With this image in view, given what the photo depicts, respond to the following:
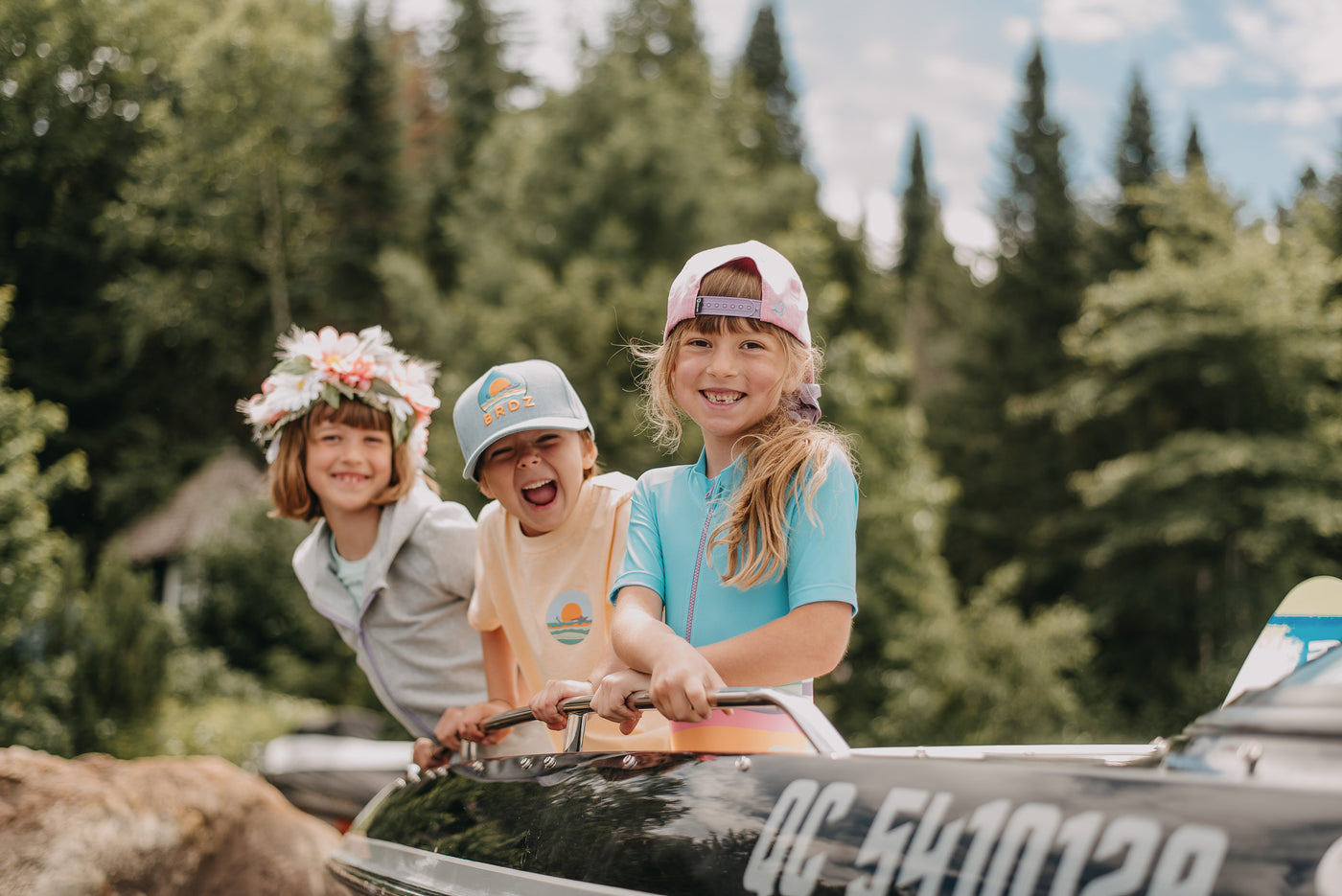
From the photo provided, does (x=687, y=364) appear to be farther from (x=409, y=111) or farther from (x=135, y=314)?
(x=409, y=111)

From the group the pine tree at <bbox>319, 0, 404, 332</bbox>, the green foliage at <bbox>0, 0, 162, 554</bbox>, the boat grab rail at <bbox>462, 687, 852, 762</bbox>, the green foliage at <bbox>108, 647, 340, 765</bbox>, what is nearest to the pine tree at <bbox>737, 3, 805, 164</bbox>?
the pine tree at <bbox>319, 0, 404, 332</bbox>

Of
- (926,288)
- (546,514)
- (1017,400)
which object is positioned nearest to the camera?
(546,514)

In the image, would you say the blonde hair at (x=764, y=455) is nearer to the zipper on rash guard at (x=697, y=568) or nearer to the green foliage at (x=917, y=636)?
the zipper on rash guard at (x=697, y=568)

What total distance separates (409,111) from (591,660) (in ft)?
103

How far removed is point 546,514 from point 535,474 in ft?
0.36

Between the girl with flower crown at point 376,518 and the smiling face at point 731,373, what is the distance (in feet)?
5.20

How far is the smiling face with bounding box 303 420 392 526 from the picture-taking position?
12.2ft

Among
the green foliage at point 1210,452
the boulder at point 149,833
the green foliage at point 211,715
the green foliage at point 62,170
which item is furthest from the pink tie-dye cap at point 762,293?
the green foliage at point 1210,452

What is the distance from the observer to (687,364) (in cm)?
232

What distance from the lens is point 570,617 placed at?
300 cm

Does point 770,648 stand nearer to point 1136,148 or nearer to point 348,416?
A: point 348,416

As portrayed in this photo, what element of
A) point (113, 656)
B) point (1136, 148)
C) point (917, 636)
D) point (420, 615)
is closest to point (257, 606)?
point (113, 656)

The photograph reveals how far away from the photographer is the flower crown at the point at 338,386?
3.80 meters

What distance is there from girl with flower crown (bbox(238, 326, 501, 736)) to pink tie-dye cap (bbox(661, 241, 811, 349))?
5.45ft
